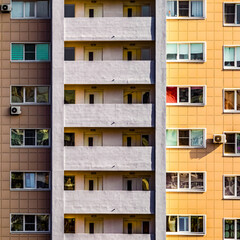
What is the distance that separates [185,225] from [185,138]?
4294mm

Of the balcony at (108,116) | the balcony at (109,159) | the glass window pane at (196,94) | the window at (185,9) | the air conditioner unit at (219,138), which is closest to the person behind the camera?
the balcony at (109,159)

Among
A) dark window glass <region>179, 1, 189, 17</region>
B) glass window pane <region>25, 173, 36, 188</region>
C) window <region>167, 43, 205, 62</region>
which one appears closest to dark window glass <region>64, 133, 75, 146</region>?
glass window pane <region>25, 173, 36, 188</region>

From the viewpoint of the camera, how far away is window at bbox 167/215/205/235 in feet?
54.1

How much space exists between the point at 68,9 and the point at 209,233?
1313cm

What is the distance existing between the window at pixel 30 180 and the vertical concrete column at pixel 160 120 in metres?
5.50

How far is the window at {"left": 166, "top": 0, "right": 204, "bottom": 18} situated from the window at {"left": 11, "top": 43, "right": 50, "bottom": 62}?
6401 millimetres

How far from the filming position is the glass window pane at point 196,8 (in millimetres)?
16750

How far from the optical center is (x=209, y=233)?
1644 centimetres

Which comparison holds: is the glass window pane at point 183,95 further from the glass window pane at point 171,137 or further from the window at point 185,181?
the window at point 185,181

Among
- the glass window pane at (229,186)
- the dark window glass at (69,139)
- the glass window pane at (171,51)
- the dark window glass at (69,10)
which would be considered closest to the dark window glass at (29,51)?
the dark window glass at (69,10)

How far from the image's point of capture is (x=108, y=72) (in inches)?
636

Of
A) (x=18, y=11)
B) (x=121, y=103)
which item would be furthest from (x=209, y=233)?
(x=18, y=11)

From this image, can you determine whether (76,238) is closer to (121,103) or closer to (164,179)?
(164,179)

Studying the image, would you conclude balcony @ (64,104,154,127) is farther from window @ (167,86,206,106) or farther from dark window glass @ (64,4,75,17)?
dark window glass @ (64,4,75,17)
